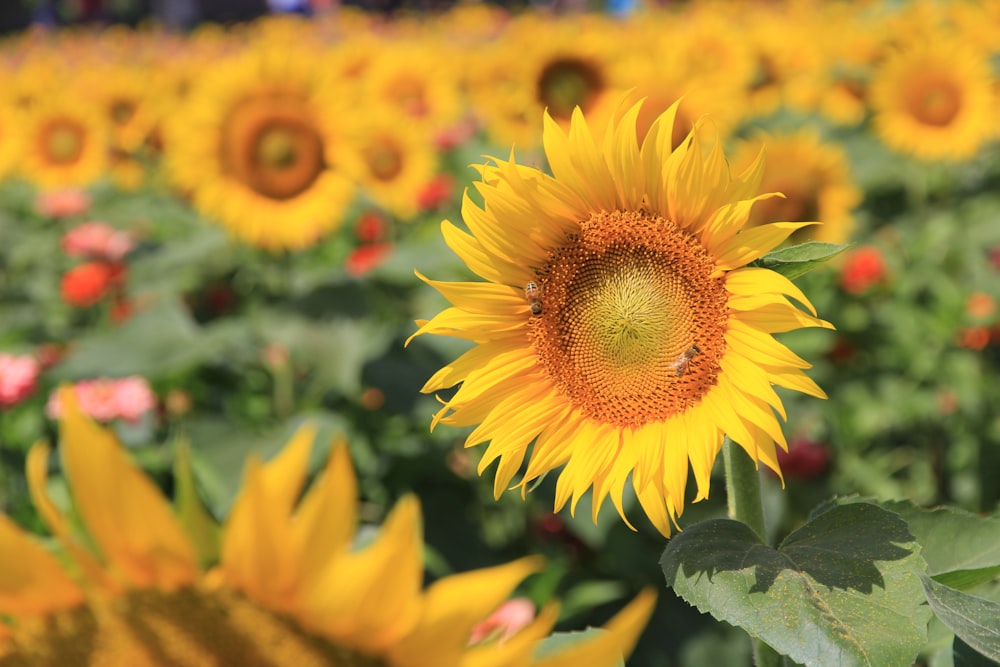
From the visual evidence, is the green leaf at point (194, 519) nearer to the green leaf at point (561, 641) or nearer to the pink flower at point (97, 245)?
the green leaf at point (561, 641)

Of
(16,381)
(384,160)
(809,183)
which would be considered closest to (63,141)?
(384,160)

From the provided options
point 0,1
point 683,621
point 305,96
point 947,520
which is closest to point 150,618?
point 947,520

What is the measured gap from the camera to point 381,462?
8.70 feet

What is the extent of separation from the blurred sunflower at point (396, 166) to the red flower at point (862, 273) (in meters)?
1.58

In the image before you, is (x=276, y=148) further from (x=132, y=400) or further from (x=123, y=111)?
(x=123, y=111)

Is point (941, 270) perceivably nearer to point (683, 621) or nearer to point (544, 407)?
point (683, 621)

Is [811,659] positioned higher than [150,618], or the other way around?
[150,618]

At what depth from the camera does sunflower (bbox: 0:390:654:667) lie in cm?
59

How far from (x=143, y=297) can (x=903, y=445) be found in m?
2.63

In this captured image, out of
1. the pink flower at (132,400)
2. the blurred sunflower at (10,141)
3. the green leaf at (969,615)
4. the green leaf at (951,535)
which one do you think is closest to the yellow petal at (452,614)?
the green leaf at (969,615)

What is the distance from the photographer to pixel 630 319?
43.3 inches

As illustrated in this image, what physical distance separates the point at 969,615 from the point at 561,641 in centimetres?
37

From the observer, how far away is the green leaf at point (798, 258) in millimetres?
929

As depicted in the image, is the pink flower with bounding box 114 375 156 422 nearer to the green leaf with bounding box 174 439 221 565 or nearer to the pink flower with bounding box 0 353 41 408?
the pink flower with bounding box 0 353 41 408
